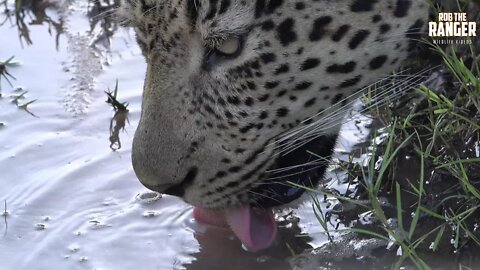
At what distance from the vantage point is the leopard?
4086mm

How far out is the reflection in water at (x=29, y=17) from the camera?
6.84 m

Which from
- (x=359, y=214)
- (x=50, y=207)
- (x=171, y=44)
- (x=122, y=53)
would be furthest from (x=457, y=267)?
(x=122, y=53)

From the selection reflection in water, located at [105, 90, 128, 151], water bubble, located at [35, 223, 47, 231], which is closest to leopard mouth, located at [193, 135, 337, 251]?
water bubble, located at [35, 223, 47, 231]

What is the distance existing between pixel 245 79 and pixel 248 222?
2.15 ft

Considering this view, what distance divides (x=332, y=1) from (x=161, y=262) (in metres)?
1.39

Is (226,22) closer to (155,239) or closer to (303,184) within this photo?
(303,184)

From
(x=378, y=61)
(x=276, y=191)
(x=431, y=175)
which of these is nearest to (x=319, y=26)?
(x=378, y=61)

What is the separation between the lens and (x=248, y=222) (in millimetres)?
4492

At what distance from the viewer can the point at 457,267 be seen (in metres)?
4.26

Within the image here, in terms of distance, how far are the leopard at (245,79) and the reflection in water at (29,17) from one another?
102 inches

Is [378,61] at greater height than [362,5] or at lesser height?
lesser

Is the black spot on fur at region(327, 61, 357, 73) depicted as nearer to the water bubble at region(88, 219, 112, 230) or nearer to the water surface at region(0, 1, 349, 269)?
the water surface at region(0, 1, 349, 269)

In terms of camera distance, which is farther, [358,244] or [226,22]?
[358,244]

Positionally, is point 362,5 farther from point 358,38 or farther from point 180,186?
point 180,186
